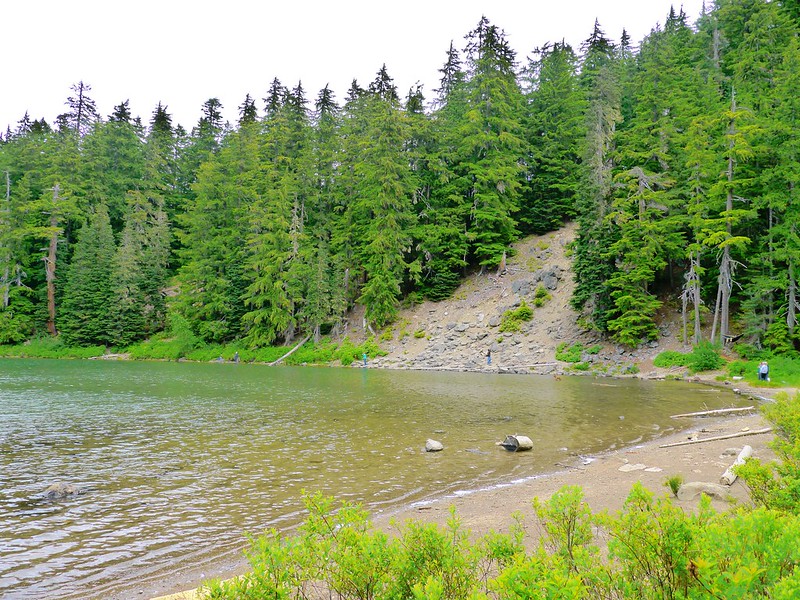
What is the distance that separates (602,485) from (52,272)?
66268 mm

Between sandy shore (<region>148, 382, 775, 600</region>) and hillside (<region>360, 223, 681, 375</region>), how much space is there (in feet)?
67.0

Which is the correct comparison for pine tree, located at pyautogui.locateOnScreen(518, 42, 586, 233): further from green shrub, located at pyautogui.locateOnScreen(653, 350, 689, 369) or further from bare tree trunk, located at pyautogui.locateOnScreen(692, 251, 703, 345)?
green shrub, located at pyautogui.locateOnScreen(653, 350, 689, 369)

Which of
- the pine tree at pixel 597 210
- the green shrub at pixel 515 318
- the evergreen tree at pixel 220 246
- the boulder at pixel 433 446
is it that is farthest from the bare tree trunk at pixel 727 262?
the evergreen tree at pixel 220 246

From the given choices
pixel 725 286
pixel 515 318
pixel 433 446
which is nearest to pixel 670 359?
pixel 725 286

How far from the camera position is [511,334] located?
3794cm

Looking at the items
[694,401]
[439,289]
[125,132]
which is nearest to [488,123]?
[439,289]

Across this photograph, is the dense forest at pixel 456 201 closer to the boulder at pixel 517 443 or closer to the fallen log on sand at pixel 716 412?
the fallen log on sand at pixel 716 412

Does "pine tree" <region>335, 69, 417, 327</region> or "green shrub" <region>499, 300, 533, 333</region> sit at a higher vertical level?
"pine tree" <region>335, 69, 417, 327</region>

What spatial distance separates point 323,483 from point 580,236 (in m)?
32.6

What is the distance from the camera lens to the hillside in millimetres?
33281

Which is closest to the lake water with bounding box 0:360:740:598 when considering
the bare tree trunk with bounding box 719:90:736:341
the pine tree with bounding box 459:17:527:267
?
the bare tree trunk with bounding box 719:90:736:341

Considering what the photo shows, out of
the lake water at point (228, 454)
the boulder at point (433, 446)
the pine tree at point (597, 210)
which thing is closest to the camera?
the lake water at point (228, 454)

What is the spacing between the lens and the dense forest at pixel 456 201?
3005cm

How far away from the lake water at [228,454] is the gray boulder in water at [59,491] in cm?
16
